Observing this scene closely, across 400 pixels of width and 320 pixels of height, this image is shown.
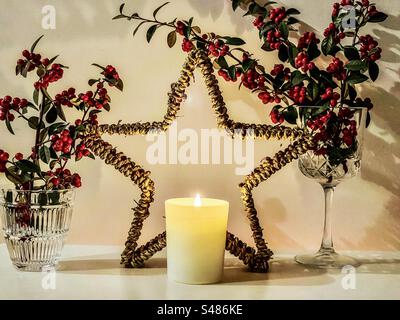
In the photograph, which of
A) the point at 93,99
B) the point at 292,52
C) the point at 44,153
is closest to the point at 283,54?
the point at 292,52

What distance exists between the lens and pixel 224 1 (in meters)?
1.20

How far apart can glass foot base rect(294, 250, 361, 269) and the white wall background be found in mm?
101

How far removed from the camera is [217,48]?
1.09 metres

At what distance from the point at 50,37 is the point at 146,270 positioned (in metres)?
0.48

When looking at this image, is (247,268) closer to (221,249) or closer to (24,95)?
(221,249)

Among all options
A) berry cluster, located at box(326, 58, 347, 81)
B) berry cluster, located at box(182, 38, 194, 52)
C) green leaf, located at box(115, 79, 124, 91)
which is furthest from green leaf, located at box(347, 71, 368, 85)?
green leaf, located at box(115, 79, 124, 91)

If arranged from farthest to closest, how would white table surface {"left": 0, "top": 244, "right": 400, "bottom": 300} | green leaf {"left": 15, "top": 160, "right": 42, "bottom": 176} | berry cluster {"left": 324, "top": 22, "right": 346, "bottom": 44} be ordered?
berry cluster {"left": 324, "top": 22, "right": 346, "bottom": 44} < green leaf {"left": 15, "top": 160, "right": 42, "bottom": 176} < white table surface {"left": 0, "top": 244, "right": 400, "bottom": 300}

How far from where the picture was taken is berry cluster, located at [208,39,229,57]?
1.08m

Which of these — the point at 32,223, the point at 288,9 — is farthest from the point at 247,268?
the point at 288,9

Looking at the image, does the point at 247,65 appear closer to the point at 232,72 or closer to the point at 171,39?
the point at 232,72

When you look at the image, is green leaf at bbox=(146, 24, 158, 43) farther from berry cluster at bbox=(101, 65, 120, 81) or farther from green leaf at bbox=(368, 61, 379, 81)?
green leaf at bbox=(368, 61, 379, 81)

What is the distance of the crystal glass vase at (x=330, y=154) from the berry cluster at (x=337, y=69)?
61 millimetres

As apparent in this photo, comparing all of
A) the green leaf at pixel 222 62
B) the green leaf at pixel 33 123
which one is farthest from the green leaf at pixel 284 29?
the green leaf at pixel 33 123

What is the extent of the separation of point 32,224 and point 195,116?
361mm
